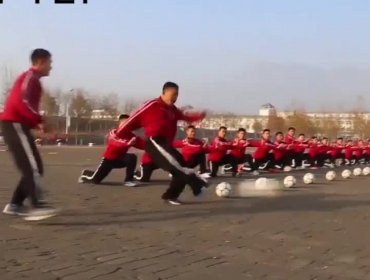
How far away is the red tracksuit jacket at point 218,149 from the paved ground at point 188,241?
7.12 meters

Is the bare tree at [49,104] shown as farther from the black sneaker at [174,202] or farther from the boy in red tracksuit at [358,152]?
the boy in red tracksuit at [358,152]

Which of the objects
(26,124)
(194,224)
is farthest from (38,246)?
(194,224)

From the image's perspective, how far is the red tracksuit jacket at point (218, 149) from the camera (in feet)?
56.7

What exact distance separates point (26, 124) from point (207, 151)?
10.2 m

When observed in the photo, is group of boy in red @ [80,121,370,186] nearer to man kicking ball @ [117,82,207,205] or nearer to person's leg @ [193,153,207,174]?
person's leg @ [193,153,207,174]

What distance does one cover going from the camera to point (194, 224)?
7.56 metres

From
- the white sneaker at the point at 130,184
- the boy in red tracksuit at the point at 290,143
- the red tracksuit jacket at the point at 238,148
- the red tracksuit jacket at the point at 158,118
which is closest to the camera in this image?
the red tracksuit jacket at the point at 158,118

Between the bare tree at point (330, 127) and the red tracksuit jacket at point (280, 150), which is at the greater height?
the red tracksuit jacket at point (280, 150)

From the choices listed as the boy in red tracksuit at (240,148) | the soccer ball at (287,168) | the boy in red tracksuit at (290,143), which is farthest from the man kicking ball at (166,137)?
the boy in red tracksuit at (290,143)

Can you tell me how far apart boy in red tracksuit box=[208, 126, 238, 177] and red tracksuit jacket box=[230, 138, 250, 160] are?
0.24 m

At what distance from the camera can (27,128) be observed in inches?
282

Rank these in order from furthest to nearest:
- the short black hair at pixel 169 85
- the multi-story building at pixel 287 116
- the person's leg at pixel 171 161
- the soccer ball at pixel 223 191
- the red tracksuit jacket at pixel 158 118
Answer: the multi-story building at pixel 287 116, the soccer ball at pixel 223 191, the short black hair at pixel 169 85, the red tracksuit jacket at pixel 158 118, the person's leg at pixel 171 161

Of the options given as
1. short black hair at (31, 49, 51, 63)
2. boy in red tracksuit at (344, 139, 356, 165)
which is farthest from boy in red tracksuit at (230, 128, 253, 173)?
boy in red tracksuit at (344, 139, 356, 165)

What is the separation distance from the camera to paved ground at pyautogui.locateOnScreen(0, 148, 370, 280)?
516 centimetres
